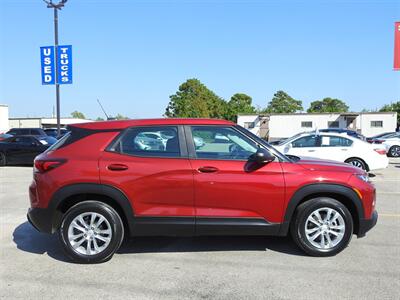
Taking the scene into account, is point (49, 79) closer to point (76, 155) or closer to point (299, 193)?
point (76, 155)

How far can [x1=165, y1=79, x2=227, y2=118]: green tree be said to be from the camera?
3260 inches

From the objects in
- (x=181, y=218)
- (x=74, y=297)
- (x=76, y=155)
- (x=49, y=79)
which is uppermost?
(x=49, y=79)

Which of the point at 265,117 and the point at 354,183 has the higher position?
the point at 265,117

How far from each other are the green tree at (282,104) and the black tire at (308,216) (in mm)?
119543

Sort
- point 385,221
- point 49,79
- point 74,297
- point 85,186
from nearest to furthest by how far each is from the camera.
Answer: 1. point 74,297
2. point 85,186
3. point 385,221
4. point 49,79

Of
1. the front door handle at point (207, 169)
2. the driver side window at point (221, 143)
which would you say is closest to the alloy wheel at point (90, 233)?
the front door handle at point (207, 169)

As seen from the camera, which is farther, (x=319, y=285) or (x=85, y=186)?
(x=85, y=186)

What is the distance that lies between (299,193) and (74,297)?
2.70 metres

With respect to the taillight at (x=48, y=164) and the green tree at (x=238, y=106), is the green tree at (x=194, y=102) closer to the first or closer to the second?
the green tree at (x=238, y=106)

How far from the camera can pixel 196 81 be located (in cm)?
8731

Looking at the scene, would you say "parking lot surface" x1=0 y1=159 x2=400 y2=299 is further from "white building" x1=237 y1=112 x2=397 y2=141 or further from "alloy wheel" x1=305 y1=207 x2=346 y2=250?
"white building" x1=237 y1=112 x2=397 y2=141

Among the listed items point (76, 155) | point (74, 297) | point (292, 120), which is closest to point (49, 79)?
point (76, 155)

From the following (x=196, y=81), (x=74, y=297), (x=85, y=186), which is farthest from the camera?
(x=196, y=81)

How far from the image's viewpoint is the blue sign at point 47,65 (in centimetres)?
1861
